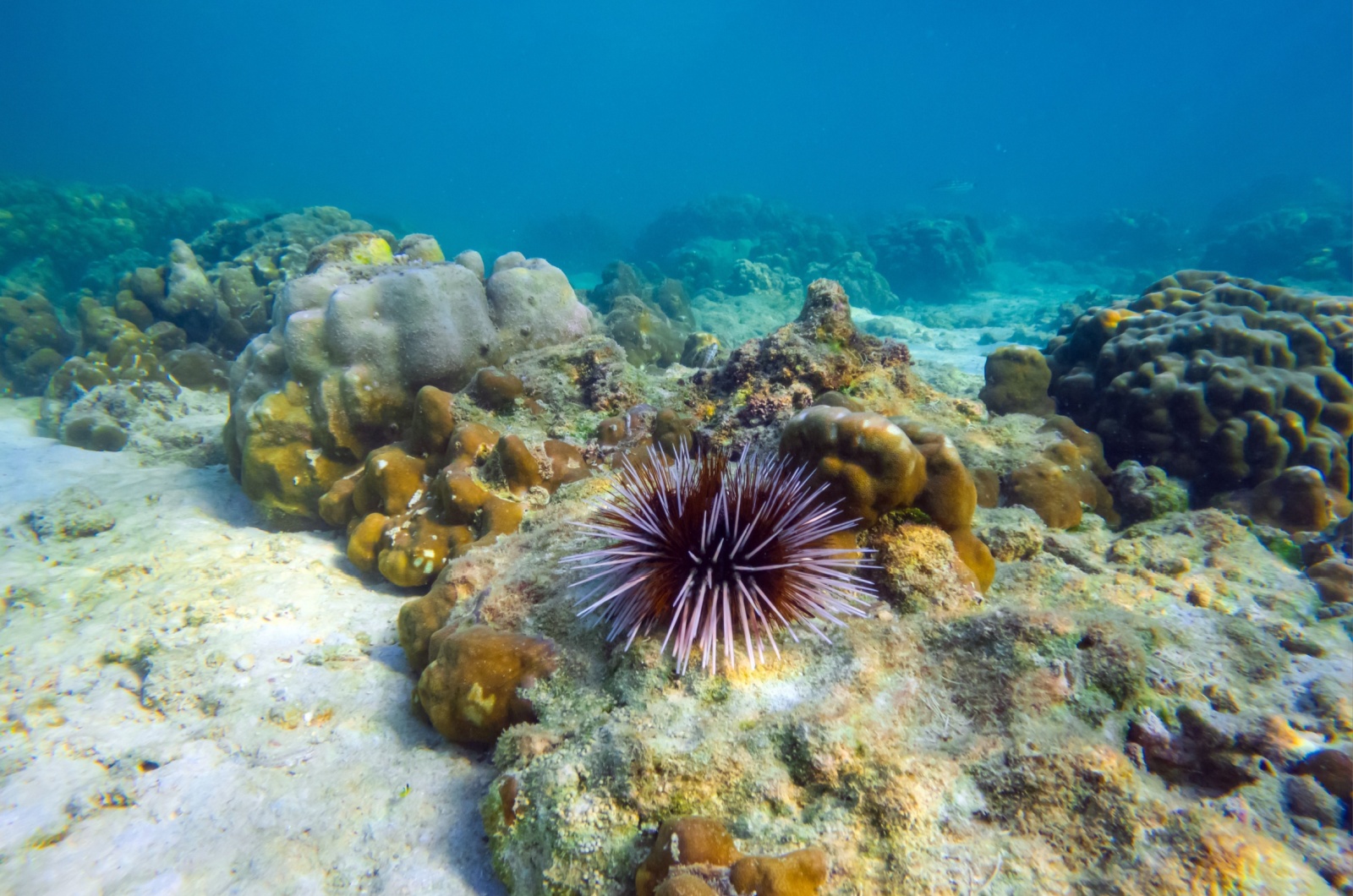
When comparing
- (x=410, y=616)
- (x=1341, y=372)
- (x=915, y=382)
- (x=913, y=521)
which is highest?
(x=1341, y=372)

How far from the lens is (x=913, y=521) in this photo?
8.96ft

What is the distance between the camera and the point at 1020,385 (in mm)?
5547

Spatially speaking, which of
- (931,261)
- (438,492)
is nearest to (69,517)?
(438,492)

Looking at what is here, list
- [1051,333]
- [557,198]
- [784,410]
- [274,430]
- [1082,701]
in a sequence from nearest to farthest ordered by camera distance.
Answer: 1. [1082,701]
2. [784,410]
3. [274,430]
4. [1051,333]
5. [557,198]

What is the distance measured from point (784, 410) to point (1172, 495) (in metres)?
2.99

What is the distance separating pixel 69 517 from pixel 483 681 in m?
5.41


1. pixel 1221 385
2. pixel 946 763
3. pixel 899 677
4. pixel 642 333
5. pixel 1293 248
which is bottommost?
pixel 946 763

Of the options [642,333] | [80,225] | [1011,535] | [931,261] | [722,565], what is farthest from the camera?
[931,261]

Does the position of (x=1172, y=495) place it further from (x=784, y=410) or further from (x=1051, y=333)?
(x=1051, y=333)

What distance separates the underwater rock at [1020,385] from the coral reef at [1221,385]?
1.61 ft

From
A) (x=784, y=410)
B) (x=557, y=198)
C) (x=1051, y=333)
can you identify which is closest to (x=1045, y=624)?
(x=784, y=410)

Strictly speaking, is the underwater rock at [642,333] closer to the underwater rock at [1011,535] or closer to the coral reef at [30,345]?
the underwater rock at [1011,535]

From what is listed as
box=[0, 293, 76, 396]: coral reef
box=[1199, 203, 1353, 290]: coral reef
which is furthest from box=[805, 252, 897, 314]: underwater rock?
box=[0, 293, 76, 396]: coral reef

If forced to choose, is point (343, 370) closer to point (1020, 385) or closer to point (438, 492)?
point (438, 492)
